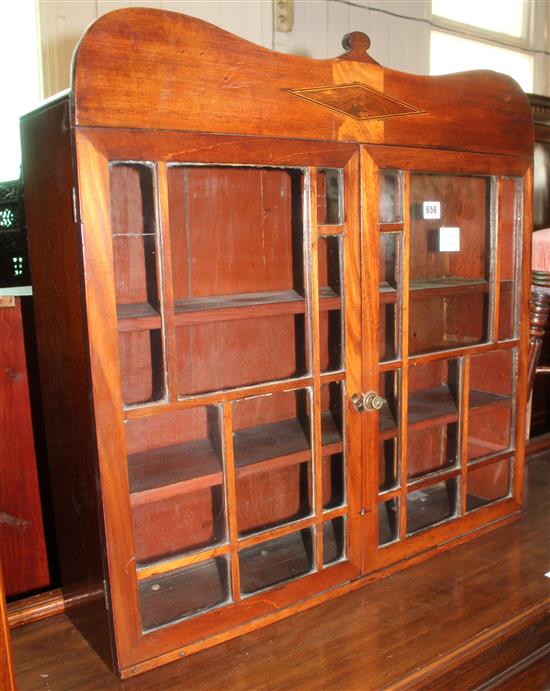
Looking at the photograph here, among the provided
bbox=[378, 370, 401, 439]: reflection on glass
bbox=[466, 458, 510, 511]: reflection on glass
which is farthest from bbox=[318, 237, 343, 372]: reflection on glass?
bbox=[466, 458, 510, 511]: reflection on glass

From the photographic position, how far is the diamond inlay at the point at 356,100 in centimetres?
147

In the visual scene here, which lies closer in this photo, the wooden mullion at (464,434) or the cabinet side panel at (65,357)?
the cabinet side panel at (65,357)

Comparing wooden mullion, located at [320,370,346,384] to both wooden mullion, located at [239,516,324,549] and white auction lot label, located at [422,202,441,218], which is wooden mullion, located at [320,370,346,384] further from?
white auction lot label, located at [422,202,441,218]

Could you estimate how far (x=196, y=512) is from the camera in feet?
5.85

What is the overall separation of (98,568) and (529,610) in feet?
3.42

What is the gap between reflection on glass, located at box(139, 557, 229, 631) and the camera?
1.47m

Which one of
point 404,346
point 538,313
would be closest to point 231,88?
point 404,346

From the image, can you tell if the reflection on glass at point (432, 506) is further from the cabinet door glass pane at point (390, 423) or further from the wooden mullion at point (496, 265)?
the wooden mullion at point (496, 265)

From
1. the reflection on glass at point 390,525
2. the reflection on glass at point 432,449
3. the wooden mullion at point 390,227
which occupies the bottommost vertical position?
the reflection on glass at point 390,525

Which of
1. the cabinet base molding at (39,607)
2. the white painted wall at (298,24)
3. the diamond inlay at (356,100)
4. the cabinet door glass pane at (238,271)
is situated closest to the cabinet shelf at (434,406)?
the cabinet door glass pane at (238,271)

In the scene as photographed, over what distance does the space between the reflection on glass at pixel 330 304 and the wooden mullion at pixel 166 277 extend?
39 cm

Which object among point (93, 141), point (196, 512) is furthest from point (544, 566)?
point (93, 141)

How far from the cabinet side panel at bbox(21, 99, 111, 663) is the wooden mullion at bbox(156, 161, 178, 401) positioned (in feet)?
0.54

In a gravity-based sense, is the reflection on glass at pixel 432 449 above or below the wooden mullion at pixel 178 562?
above
